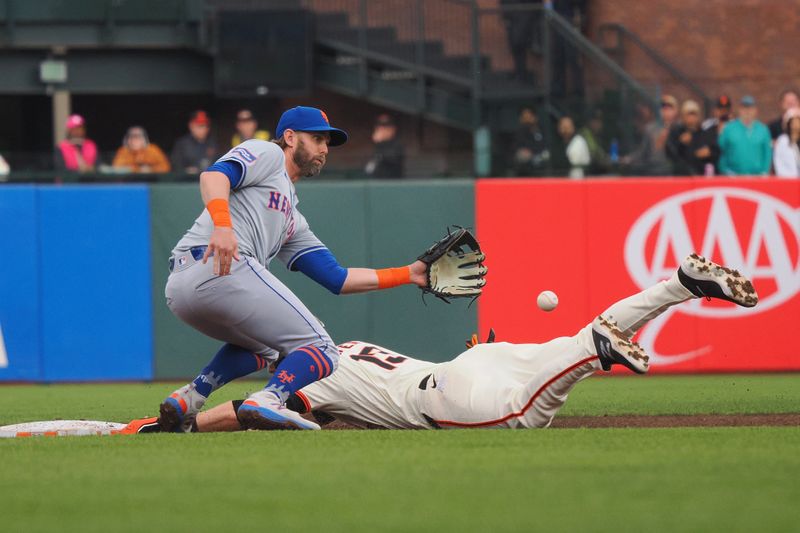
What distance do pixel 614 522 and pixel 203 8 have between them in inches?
538

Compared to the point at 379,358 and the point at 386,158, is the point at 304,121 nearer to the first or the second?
the point at 379,358

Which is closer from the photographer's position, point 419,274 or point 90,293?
point 419,274

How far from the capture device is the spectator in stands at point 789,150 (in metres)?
12.8

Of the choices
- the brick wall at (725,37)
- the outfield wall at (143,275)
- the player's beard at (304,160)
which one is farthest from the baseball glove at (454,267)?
the brick wall at (725,37)

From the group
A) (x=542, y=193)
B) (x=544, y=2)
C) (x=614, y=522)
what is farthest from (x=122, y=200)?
(x=614, y=522)

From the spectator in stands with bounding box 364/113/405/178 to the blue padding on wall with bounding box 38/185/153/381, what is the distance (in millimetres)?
2812

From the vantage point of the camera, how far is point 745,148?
1274cm

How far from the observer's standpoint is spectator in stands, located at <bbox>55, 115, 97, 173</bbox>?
12875 millimetres

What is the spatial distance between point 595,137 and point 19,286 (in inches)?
247

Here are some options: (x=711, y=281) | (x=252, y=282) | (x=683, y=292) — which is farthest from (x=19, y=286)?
(x=711, y=281)

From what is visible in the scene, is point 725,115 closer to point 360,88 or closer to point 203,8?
point 360,88

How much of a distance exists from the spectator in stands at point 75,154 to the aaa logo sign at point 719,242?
17.8 feet

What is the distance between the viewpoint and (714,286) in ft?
19.7

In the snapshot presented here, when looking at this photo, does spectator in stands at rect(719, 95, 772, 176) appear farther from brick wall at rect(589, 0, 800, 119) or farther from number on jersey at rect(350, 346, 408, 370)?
number on jersey at rect(350, 346, 408, 370)
